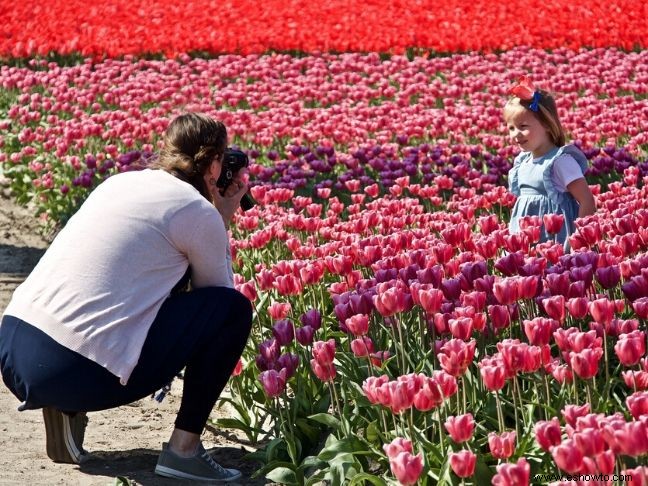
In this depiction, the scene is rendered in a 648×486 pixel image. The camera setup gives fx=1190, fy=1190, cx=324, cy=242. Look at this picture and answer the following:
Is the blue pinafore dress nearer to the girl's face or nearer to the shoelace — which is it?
the girl's face

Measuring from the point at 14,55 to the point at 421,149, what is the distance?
20.3ft

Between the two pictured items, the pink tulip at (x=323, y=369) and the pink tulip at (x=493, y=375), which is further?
the pink tulip at (x=323, y=369)

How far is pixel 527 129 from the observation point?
6.20 metres

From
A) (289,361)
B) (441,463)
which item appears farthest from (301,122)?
(441,463)

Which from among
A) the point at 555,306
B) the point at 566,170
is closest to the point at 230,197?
the point at 555,306

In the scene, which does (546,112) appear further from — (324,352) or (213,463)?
(213,463)

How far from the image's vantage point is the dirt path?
420 cm

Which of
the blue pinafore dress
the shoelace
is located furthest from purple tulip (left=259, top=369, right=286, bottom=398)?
the blue pinafore dress

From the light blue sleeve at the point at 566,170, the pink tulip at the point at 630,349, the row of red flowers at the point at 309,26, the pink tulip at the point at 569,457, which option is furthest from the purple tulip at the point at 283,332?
the row of red flowers at the point at 309,26

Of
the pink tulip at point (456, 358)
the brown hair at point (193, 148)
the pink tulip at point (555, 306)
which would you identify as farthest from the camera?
the brown hair at point (193, 148)

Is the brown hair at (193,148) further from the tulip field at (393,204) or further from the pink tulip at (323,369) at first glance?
the pink tulip at (323,369)

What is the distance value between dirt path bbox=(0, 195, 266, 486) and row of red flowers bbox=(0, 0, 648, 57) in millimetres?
8765

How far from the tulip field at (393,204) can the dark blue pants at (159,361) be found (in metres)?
0.21

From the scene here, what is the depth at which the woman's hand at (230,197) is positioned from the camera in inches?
175
